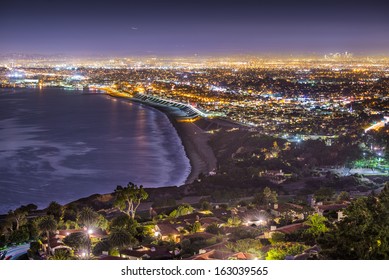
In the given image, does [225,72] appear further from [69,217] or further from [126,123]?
[69,217]

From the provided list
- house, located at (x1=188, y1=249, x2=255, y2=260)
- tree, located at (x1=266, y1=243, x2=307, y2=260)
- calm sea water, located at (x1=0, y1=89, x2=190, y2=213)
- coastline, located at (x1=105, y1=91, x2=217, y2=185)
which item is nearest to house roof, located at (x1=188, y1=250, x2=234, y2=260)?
house, located at (x1=188, y1=249, x2=255, y2=260)

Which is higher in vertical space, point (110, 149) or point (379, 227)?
point (379, 227)

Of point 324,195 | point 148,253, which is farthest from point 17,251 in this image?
point 324,195

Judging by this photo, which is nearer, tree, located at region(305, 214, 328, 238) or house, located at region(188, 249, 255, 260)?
house, located at region(188, 249, 255, 260)

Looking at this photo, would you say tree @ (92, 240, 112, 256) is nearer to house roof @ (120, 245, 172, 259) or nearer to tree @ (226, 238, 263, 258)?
house roof @ (120, 245, 172, 259)

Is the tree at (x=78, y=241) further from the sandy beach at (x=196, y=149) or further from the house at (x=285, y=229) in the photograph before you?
the sandy beach at (x=196, y=149)
